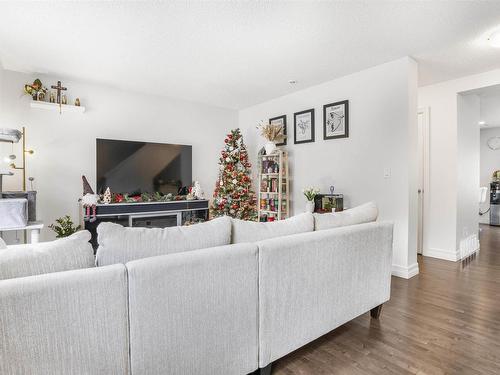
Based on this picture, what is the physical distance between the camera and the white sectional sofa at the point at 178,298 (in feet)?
3.42

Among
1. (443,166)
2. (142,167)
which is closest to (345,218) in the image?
(443,166)

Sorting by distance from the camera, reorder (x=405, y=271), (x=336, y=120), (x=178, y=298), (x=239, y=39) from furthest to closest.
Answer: (x=336, y=120)
(x=405, y=271)
(x=239, y=39)
(x=178, y=298)

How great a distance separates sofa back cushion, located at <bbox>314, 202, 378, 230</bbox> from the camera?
198 centimetres

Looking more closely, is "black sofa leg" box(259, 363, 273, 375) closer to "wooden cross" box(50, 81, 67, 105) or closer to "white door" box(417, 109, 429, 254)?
"white door" box(417, 109, 429, 254)

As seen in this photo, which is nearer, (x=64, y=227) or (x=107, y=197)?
(x=64, y=227)

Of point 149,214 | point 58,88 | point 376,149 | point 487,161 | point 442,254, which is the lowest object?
point 442,254

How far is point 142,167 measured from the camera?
185 inches

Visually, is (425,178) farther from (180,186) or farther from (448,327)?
(180,186)

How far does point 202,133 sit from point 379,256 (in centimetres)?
413

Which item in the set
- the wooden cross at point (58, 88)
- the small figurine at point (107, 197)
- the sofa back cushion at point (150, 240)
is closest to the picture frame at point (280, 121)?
the small figurine at point (107, 197)

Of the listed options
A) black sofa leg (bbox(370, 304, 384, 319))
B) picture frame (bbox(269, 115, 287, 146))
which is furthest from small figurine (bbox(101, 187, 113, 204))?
black sofa leg (bbox(370, 304, 384, 319))

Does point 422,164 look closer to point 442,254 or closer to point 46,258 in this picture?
point 442,254

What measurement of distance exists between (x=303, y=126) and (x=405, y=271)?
246cm

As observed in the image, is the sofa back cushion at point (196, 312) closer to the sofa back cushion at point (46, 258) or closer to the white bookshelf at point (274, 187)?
the sofa back cushion at point (46, 258)
